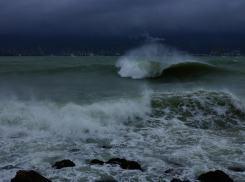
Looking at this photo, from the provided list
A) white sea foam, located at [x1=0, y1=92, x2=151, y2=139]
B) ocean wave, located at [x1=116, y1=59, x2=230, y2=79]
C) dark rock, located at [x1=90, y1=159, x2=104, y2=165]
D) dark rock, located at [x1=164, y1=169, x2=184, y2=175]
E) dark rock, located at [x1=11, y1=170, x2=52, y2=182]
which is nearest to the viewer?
dark rock, located at [x1=11, y1=170, x2=52, y2=182]

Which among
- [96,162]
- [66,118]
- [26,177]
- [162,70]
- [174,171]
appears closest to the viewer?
[26,177]

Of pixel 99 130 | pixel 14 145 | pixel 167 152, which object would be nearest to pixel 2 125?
pixel 14 145

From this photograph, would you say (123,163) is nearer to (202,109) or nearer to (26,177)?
(26,177)

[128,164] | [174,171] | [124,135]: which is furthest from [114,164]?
[124,135]

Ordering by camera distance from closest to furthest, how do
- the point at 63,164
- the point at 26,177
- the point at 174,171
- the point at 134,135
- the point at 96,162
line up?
the point at 26,177 → the point at 174,171 → the point at 63,164 → the point at 96,162 → the point at 134,135

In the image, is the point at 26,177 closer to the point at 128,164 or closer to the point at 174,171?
the point at 128,164

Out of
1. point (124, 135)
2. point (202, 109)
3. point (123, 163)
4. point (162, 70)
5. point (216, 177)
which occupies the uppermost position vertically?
point (162, 70)

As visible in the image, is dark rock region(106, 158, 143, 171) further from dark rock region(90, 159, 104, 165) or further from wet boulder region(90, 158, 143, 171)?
dark rock region(90, 159, 104, 165)

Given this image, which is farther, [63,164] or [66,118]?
[66,118]

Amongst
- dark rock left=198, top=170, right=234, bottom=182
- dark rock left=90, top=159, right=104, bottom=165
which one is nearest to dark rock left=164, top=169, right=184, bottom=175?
dark rock left=198, top=170, right=234, bottom=182

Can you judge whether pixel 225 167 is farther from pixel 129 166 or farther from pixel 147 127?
pixel 147 127

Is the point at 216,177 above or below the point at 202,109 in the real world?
below

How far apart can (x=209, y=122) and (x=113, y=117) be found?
13.6ft

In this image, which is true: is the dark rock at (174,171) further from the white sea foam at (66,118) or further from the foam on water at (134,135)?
the white sea foam at (66,118)
